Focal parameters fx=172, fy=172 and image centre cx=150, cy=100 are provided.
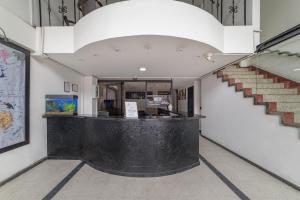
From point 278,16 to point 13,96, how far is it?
6.43m

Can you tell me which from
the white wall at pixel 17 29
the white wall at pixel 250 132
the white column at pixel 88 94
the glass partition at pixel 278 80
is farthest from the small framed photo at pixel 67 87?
the glass partition at pixel 278 80

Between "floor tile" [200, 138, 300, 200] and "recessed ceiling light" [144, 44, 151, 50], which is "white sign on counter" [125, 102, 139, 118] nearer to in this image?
"recessed ceiling light" [144, 44, 151, 50]

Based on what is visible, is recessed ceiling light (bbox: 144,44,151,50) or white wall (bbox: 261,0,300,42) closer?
recessed ceiling light (bbox: 144,44,151,50)

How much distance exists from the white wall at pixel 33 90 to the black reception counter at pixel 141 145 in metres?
1.01

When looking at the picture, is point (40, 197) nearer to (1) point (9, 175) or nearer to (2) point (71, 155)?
(1) point (9, 175)

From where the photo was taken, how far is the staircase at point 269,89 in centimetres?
285

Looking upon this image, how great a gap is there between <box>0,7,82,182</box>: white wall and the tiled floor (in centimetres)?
25

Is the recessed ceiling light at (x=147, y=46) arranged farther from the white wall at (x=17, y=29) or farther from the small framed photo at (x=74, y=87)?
the small framed photo at (x=74, y=87)

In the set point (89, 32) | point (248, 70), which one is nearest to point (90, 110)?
point (89, 32)

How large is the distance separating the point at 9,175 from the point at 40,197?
93 cm

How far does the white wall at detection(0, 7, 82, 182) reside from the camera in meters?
2.72

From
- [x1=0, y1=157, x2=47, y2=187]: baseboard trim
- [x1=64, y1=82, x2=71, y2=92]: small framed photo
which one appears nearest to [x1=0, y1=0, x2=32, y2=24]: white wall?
[x1=64, y1=82, x2=71, y2=92]: small framed photo

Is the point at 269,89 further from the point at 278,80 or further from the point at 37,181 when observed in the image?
the point at 37,181

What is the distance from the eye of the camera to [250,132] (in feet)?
12.0
